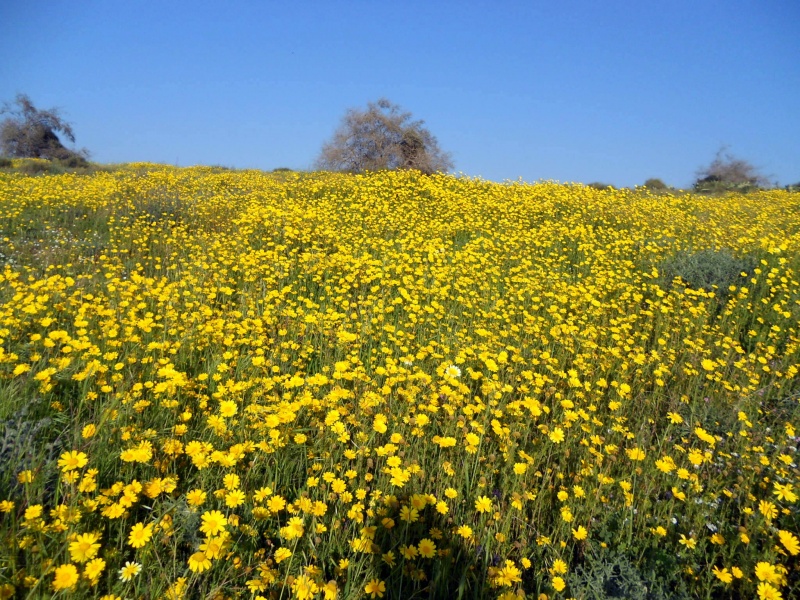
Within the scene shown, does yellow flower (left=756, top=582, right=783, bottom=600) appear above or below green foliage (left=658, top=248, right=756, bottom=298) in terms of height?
below

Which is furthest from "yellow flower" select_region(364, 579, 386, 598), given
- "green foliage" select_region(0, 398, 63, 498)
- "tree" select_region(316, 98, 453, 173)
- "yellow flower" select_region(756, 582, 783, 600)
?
"tree" select_region(316, 98, 453, 173)

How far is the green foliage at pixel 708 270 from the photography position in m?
5.69

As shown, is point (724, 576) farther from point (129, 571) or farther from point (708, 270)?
point (708, 270)

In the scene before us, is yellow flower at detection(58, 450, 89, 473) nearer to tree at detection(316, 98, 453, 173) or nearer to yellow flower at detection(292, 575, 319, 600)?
yellow flower at detection(292, 575, 319, 600)

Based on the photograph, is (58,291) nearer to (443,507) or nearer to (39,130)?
(443,507)

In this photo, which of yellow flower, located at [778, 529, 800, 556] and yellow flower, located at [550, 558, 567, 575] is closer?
yellow flower, located at [550, 558, 567, 575]

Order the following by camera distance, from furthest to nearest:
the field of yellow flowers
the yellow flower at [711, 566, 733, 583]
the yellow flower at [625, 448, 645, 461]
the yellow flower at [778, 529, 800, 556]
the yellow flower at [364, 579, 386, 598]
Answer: the yellow flower at [625, 448, 645, 461]
the yellow flower at [778, 529, 800, 556]
the yellow flower at [711, 566, 733, 583]
the field of yellow flowers
the yellow flower at [364, 579, 386, 598]

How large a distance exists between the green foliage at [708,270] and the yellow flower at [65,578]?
20.4ft

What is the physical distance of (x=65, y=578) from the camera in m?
1.34

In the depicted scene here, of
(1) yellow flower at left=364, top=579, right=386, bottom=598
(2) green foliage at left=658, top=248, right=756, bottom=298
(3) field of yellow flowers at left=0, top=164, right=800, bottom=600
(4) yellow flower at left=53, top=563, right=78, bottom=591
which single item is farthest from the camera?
(2) green foliage at left=658, top=248, right=756, bottom=298

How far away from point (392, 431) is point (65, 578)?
1.55 metres

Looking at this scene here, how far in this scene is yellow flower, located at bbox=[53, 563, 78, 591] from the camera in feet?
4.33

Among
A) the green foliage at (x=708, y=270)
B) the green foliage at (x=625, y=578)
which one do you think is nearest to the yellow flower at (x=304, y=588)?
the green foliage at (x=625, y=578)

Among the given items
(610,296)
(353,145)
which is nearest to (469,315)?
(610,296)
